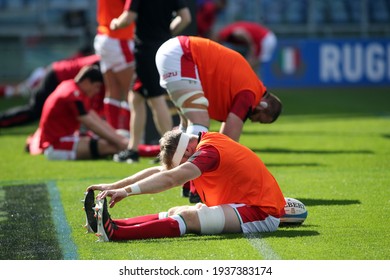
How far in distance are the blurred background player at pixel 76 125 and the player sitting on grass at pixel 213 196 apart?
4.52 meters

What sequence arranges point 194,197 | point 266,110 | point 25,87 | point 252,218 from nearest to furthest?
1. point 252,218
2. point 194,197
3. point 266,110
4. point 25,87

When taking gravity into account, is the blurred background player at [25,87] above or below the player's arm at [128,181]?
below

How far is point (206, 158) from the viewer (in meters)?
6.42

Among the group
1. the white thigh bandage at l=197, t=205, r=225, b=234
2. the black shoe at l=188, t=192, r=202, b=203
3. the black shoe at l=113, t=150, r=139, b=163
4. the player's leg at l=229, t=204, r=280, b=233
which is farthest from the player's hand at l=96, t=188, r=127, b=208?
the black shoe at l=113, t=150, r=139, b=163

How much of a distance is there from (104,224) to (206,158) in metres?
0.79

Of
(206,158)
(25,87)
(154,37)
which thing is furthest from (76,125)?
(25,87)

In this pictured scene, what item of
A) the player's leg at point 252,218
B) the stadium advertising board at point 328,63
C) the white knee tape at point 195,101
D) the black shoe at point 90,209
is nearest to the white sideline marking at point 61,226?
the black shoe at point 90,209

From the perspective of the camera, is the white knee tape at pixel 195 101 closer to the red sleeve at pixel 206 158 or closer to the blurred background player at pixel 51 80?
the red sleeve at pixel 206 158

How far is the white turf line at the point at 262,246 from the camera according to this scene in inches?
233

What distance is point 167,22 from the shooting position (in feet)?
34.5

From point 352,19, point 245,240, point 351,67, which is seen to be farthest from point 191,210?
point 352,19

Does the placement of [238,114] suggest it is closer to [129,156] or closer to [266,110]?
[266,110]

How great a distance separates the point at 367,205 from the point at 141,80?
3601mm

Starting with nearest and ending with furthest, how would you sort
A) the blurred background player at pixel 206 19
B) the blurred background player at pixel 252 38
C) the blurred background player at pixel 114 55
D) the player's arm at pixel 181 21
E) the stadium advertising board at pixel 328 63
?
the player's arm at pixel 181 21, the blurred background player at pixel 114 55, the blurred background player at pixel 252 38, the blurred background player at pixel 206 19, the stadium advertising board at pixel 328 63
